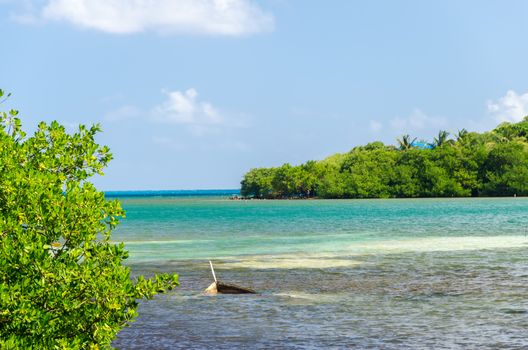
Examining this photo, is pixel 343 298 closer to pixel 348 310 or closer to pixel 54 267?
pixel 348 310

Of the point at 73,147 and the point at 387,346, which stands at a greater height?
the point at 73,147

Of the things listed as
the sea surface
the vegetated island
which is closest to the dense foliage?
the sea surface

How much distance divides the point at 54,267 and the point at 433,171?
156237mm

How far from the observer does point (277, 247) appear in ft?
149

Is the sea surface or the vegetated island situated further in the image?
the vegetated island

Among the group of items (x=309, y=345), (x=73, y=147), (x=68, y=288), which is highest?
(x=73, y=147)

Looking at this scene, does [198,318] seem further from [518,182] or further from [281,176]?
[281,176]

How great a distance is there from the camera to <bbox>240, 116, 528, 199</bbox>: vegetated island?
15312 centimetres

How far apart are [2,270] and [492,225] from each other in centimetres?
5981

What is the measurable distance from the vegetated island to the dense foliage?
149697 mm

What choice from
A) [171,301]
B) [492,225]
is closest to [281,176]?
[492,225]

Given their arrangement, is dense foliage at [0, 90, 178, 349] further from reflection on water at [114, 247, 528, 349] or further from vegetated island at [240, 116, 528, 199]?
vegetated island at [240, 116, 528, 199]

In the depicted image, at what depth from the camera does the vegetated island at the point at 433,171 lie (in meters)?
153

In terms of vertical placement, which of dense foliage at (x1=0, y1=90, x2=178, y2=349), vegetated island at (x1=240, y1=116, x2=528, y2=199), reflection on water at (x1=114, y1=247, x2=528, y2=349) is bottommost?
reflection on water at (x1=114, y1=247, x2=528, y2=349)
